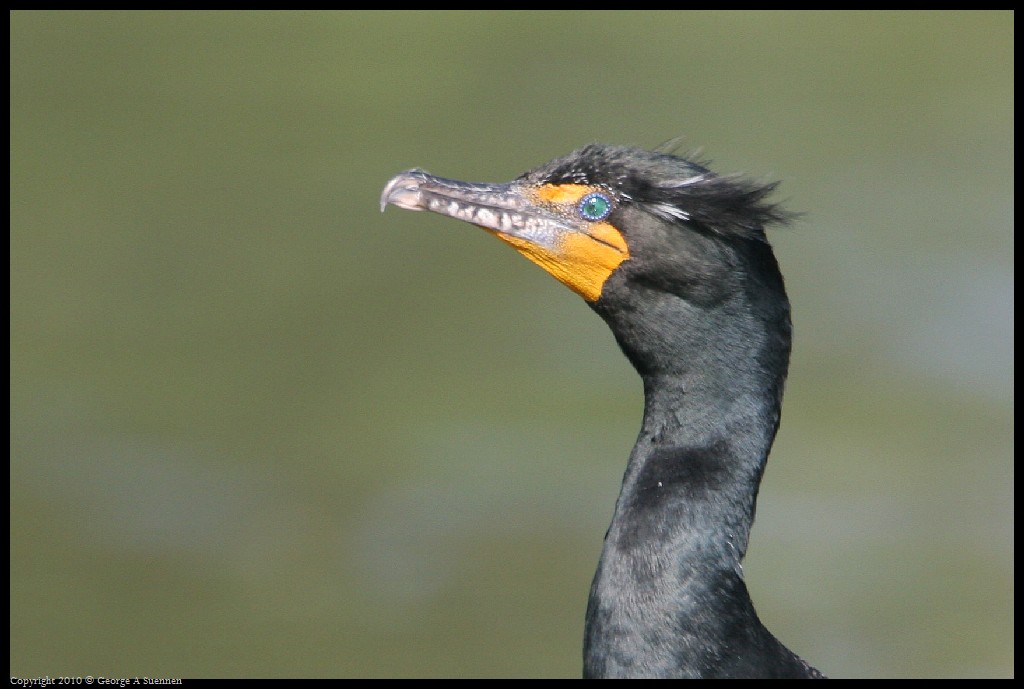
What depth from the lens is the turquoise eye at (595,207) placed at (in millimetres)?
3992

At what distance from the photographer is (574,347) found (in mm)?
9086

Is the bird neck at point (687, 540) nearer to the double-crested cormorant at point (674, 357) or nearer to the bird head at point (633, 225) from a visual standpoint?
the double-crested cormorant at point (674, 357)

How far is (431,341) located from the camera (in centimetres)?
900

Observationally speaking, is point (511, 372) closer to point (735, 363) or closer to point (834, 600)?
point (834, 600)

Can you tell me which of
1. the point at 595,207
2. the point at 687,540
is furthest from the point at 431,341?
the point at 687,540

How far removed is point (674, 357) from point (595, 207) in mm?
451

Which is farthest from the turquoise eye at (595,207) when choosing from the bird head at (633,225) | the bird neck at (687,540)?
the bird neck at (687,540)

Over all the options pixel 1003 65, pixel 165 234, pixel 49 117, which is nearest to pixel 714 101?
pixel 1003 65

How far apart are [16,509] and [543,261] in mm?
4940

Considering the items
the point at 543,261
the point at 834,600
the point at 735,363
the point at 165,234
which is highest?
the point at 165,234

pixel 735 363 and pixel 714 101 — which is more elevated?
pixel 714 101

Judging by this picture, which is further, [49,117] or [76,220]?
[49,117]

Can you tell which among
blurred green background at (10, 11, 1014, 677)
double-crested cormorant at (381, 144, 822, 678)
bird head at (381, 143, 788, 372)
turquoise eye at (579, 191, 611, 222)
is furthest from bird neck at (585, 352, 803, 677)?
blurred green background at (10, 11, 1014, 677)

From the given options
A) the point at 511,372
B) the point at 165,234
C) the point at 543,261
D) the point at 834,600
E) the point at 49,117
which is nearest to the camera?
the point at 543,261
